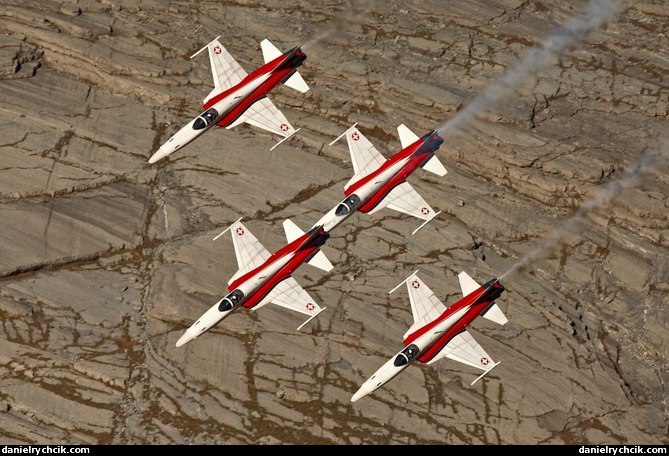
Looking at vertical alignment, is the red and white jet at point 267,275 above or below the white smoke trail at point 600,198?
below

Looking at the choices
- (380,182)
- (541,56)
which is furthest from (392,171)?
(541,56)

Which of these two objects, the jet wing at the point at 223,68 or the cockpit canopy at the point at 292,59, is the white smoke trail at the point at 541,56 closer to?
the cockpit canopy at the point at 292,59

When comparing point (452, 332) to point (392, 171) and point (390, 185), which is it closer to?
point (390, 185)

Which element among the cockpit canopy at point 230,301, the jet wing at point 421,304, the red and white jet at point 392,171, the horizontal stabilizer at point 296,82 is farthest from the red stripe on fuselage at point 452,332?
the horizontal stabilizer at point 296,82

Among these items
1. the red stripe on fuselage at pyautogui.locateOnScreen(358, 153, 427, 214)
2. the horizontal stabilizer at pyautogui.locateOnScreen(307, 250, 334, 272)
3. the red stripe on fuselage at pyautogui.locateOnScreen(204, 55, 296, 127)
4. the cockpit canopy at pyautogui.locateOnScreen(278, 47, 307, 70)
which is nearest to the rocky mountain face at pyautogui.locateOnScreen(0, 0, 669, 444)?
the horizontal stabilizer at pyautogui.locateOnScreen(307, 250, 334, 272)

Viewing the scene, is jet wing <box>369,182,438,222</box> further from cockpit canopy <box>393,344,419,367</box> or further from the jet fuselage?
cockpit canopy <box>393,344,419,367</box>

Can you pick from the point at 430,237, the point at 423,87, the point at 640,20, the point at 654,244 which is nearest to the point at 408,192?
the point at 430,237
